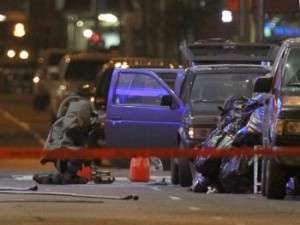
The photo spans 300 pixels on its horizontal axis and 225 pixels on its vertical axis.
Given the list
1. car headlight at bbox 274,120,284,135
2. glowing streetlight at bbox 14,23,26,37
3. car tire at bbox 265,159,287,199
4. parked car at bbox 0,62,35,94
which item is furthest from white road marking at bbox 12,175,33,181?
parked car at bbox 0,62,35,94

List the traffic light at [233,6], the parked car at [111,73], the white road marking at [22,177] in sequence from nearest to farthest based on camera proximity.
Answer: the white road marking at [22,177], the parked car at [111,73], the traffic light at [233,6]

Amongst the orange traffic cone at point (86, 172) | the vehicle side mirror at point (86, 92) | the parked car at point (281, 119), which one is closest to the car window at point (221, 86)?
the orange traffic cone at point (86, 172)

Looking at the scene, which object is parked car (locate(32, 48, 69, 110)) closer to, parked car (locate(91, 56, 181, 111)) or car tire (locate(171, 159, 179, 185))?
parked car (locate(91, 56, 181, 111))

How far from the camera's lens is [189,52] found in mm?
19672

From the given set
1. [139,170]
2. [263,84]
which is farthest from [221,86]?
[263,84]

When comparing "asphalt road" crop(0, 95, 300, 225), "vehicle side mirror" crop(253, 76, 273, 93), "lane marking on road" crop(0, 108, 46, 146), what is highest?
"vehicle side mirror" crop(253, 76, 273, 93)

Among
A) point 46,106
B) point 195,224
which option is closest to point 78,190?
point 195,224

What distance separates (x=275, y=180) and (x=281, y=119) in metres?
0.83

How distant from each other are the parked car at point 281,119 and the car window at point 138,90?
5.00 metres

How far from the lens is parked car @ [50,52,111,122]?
28.6 m

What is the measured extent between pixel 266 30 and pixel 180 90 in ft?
38.0

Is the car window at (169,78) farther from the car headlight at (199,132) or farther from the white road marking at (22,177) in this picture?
the car headlight at (199,132)

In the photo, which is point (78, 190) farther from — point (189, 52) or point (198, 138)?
point (189, 52)

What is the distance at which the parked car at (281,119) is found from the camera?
1273 cm
